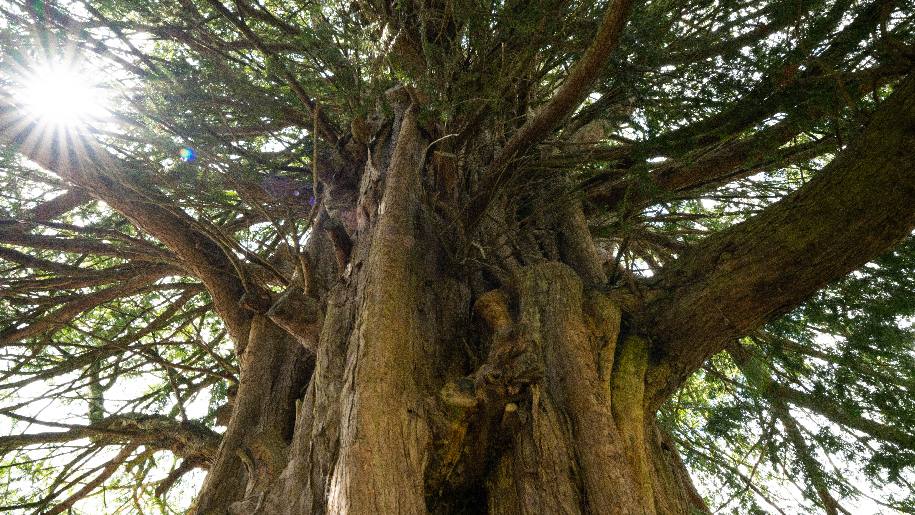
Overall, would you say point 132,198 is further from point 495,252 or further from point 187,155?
point 495,252

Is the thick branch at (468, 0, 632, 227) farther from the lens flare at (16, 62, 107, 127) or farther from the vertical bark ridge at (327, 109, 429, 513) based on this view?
the lens flare at (16, 62, 107, 127)

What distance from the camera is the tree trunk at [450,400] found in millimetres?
1661

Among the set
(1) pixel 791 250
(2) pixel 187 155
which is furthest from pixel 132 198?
(1) pixel 791 250

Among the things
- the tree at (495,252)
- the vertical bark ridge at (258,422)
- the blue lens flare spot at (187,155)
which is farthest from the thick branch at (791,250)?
the blue lens flare spot at (187,155)

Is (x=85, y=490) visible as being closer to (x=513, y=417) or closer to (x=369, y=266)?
(x=369, y=266)

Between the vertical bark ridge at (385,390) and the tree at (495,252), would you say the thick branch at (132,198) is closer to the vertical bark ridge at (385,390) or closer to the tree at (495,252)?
the tree at (495,252)

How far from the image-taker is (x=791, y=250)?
1.80 m

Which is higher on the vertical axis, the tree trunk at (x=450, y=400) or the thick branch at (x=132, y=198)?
the thick branch at (x=132, y=198)

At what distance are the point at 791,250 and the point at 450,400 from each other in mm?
1303

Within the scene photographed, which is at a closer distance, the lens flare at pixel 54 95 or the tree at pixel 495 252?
the tree at pixel 495 252

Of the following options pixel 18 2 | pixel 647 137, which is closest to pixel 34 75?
pixel 18 2

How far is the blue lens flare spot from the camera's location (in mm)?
3193

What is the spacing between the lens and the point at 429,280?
2.42 meters

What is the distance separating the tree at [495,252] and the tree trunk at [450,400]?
0.01 metres
